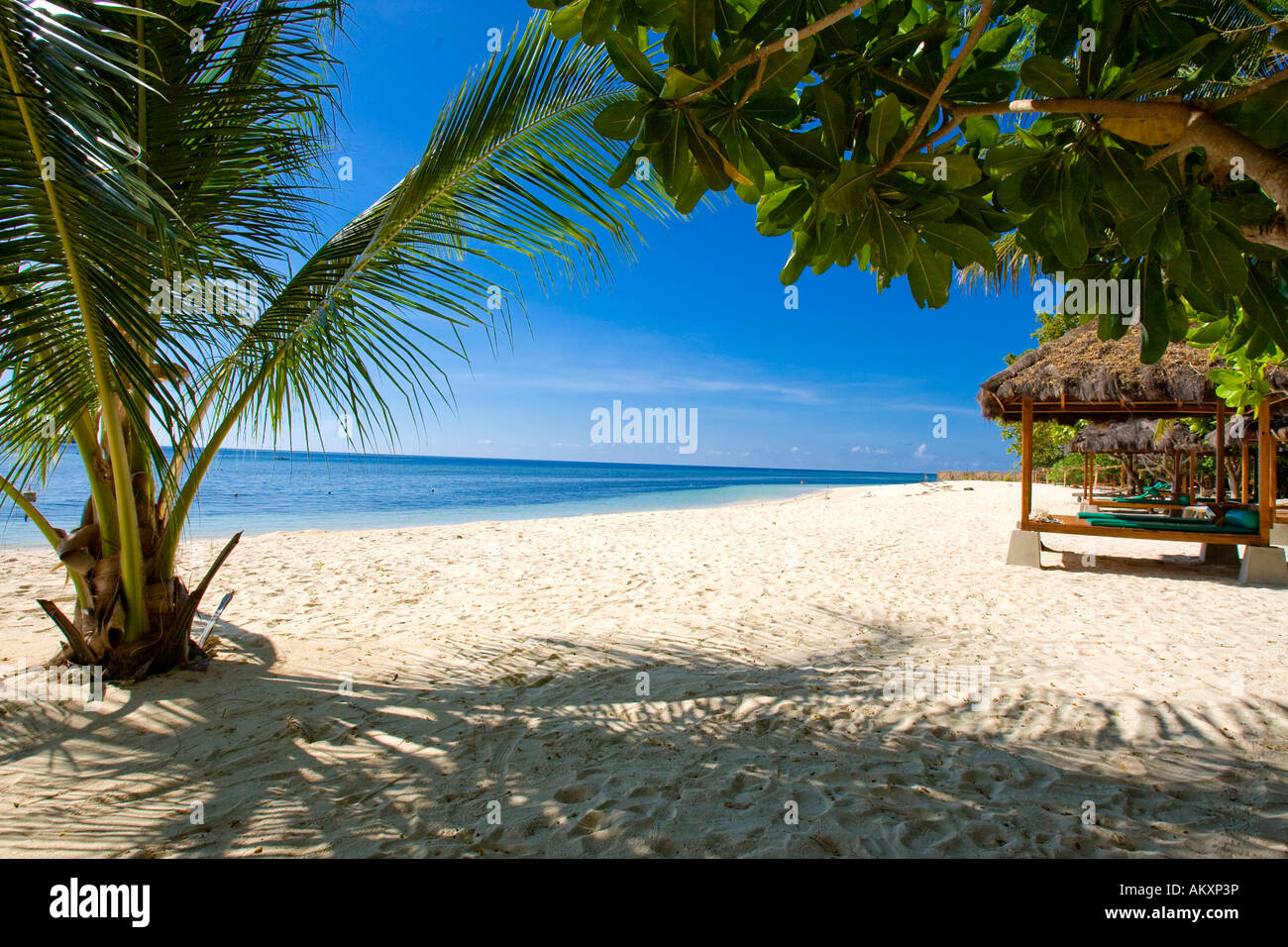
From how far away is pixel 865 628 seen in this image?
185 inches

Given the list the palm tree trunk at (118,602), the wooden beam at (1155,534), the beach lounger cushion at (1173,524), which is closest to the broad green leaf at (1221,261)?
the palm tree trunk at (118,602)

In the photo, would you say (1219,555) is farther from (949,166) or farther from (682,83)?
(682,83)

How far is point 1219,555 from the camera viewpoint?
736 cm

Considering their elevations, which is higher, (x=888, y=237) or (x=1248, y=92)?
(x=1248, y=92)

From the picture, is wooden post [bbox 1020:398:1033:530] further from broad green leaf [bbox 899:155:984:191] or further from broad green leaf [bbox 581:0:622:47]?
broad green leaf [bbox 581:0:622:47]

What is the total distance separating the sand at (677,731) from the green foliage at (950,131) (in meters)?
1.76

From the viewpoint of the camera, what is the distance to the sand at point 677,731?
2.05 metres

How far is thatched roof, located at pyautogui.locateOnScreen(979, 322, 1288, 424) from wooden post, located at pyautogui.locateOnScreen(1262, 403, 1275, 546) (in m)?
0.44

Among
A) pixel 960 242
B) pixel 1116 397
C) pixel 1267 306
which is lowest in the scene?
pixel 1267 306

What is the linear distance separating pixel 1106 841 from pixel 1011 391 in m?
7.05

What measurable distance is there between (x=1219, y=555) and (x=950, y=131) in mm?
8747

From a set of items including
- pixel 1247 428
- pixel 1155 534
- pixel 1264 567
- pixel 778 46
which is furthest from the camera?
pixel 1247 428

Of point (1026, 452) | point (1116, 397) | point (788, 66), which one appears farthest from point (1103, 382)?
point (788, 66)
